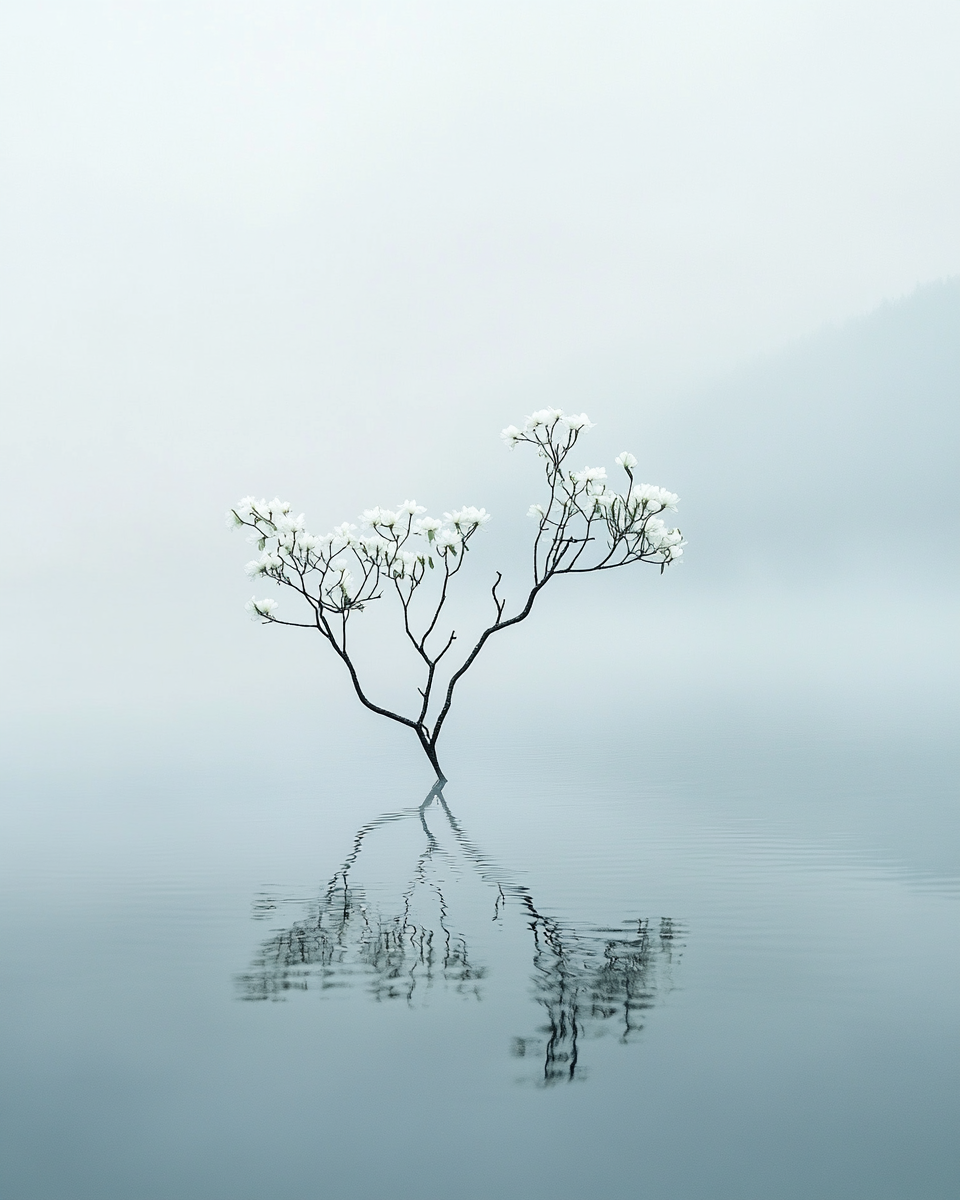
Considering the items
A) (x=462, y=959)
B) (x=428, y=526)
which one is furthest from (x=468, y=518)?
(x=462, y=959)

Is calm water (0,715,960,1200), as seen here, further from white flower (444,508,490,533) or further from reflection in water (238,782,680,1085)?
white flower (444,508,490,533)

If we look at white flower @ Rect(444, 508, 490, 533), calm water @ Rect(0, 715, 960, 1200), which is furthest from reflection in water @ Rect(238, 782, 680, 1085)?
white flower @ Rect(444, 508, 490, 533)

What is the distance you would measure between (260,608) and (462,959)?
22.4 ft

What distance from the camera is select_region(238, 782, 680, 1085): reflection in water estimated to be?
476 cm

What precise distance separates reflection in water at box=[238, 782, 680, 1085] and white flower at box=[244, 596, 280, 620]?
4918mm

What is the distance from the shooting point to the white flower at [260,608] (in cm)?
1188

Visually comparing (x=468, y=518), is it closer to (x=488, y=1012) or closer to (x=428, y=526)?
(x=428, y=526)

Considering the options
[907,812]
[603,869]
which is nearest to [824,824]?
[907,812]

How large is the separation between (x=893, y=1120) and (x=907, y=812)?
6.52m

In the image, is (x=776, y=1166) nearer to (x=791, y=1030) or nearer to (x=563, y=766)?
(x=791, y=1030)

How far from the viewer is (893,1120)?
3.93 meters

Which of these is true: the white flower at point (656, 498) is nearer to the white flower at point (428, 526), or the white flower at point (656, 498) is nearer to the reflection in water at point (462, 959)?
the white flower at point (428, 526)

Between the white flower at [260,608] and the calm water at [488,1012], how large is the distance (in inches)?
114

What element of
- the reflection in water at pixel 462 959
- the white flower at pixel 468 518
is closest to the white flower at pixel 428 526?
the white flower at pixel 468 518
